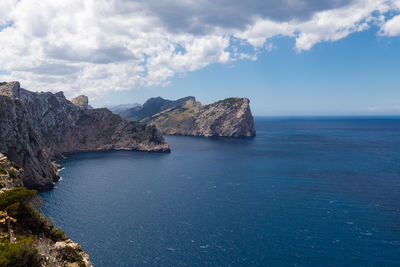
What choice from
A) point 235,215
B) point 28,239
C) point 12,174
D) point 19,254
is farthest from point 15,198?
point 235,215

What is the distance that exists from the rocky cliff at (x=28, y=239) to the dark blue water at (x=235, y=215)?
79.9 feet

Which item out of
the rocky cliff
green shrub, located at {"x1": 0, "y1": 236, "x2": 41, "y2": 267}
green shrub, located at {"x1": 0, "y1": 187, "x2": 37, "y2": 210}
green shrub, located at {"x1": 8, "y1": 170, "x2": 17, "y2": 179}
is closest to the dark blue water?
green shrub, located at {"x1": 8, "y1": 170, "x2": 17, "y2": 179}

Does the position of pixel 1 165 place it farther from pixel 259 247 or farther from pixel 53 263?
pixel 259 247

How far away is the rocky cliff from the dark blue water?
2435cm

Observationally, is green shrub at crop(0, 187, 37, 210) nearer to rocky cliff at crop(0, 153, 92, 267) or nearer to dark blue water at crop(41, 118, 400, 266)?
rocky cliff at crop(0, 153, 92, 267)

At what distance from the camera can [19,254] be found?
31297mm

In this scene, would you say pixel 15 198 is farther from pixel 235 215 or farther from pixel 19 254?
pixel 235 215

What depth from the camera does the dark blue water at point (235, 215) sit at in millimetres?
65688

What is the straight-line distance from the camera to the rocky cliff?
105 ft

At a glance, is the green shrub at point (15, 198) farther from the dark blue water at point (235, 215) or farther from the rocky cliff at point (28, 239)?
the dark blue water at point (235, 215)

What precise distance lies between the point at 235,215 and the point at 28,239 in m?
64.7

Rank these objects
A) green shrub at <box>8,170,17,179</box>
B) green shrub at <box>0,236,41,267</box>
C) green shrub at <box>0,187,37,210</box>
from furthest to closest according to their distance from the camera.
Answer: green shrub at <box>8,170,17,179</box> < green shrub at <box>0,187,37,210</box> < green shrub at <box>0,236,41,267</box>

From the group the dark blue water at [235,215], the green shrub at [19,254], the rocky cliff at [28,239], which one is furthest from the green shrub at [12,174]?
the green shrub at [19,254]

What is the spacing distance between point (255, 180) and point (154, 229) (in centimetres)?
6680
